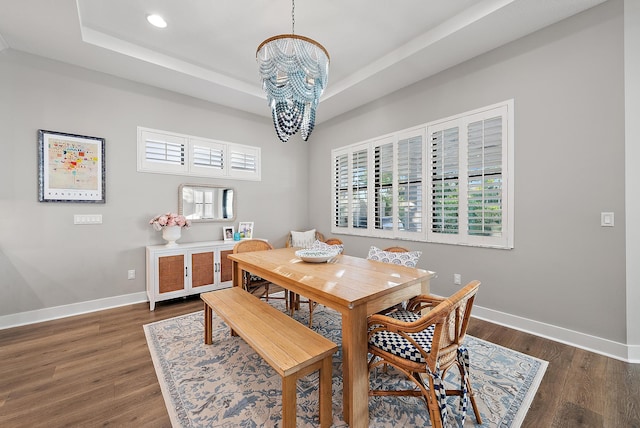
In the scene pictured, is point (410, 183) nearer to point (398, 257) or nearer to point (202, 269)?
point (398, 257)

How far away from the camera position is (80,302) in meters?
3.15

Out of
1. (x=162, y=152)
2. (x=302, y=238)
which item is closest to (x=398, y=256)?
(x=302, y=238)

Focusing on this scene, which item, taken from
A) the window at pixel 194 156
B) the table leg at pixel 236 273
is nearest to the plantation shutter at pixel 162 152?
the window at pixel 194 156

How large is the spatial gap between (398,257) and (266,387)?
1538 millimetres

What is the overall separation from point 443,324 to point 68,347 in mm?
3167

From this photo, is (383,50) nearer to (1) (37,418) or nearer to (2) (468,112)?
(2) (468,112)

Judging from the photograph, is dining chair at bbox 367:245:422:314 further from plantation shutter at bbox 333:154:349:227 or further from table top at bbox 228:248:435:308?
plantation shutter at bbox 333:154:349:227

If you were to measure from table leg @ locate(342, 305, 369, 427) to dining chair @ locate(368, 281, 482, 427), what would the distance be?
7cm

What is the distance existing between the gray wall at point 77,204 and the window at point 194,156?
0.11 meters

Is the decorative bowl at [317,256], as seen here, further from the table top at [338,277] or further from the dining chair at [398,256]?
the dining chair at [398,256]

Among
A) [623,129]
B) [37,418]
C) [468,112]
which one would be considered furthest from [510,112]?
[37,418]

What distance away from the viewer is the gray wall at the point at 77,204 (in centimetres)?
281

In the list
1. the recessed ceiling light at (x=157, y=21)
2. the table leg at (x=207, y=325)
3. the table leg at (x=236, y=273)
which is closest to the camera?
the table leg at (x=207, y=325)

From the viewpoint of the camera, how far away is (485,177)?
2.89 m
